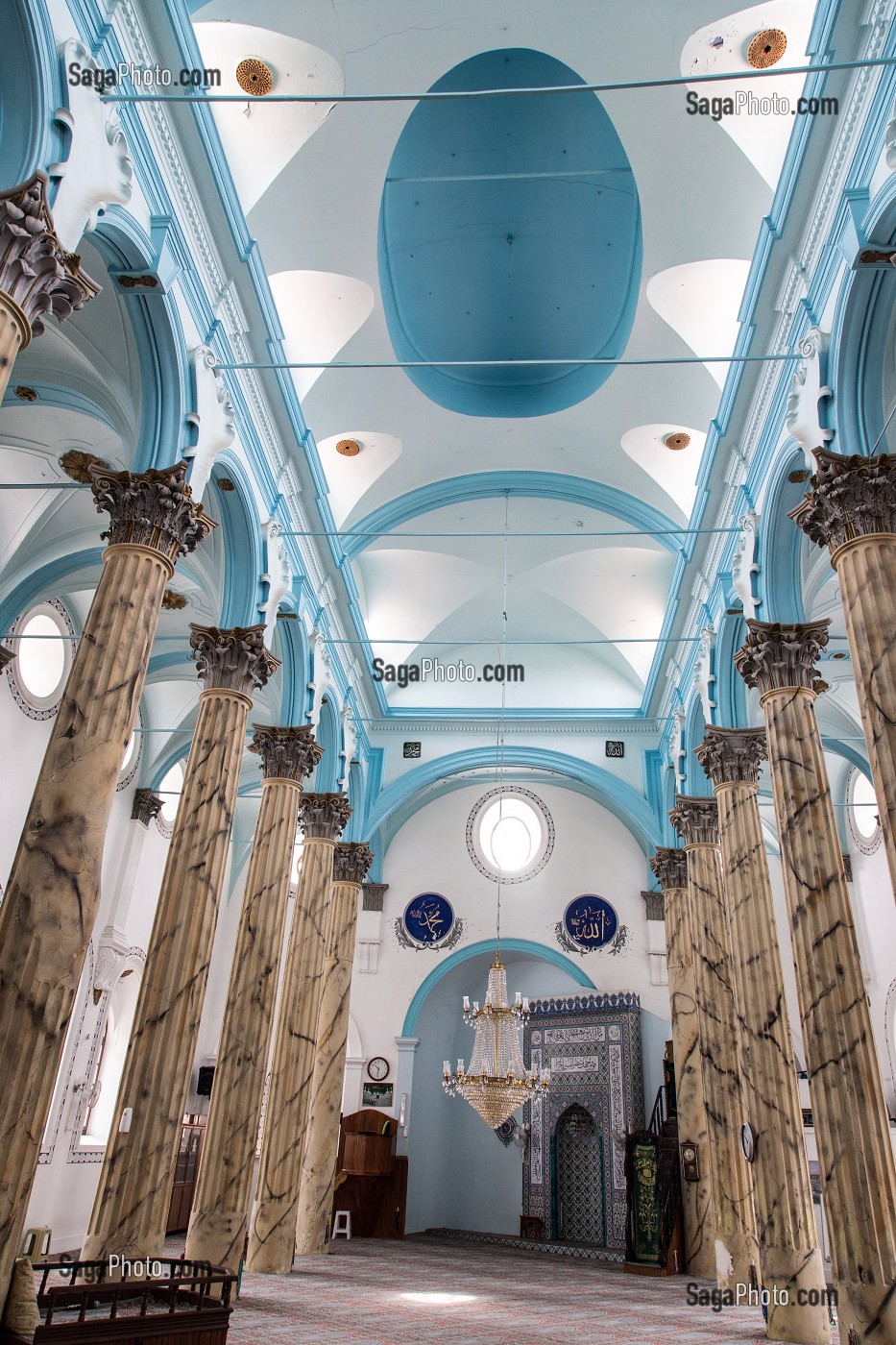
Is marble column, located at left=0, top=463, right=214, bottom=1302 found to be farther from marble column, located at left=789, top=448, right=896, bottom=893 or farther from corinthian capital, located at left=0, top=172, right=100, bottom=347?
marble column, located at left=789, top=448, right=896, bottom=893

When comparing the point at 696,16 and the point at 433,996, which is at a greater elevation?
the point at 696,16

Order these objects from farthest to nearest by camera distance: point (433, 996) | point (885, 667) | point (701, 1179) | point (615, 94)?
1. point (433, 996)
2. point (701, 1179)
3. point (615, 94)
4. point (885, 667)

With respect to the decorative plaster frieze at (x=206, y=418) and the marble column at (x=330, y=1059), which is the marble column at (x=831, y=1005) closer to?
the decorative plaster frieze at (x=206, y=418)

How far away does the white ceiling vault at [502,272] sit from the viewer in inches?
319

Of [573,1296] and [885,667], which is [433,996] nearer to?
[573,1296]

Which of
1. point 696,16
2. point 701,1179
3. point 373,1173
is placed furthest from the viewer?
point 373,1173

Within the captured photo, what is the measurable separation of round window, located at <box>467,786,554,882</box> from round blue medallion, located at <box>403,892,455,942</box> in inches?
39.1

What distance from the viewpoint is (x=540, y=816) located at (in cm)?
1858

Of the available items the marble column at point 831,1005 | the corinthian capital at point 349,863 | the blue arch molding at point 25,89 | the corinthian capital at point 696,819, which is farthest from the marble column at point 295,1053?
the blue arch molding at point 25,89

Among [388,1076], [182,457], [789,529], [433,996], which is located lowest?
[388,1076]

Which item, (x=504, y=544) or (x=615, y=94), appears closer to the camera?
(x=615, y=94)

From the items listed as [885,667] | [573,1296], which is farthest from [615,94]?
[573,1296]

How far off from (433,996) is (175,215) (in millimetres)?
14550

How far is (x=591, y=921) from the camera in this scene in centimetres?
1762
